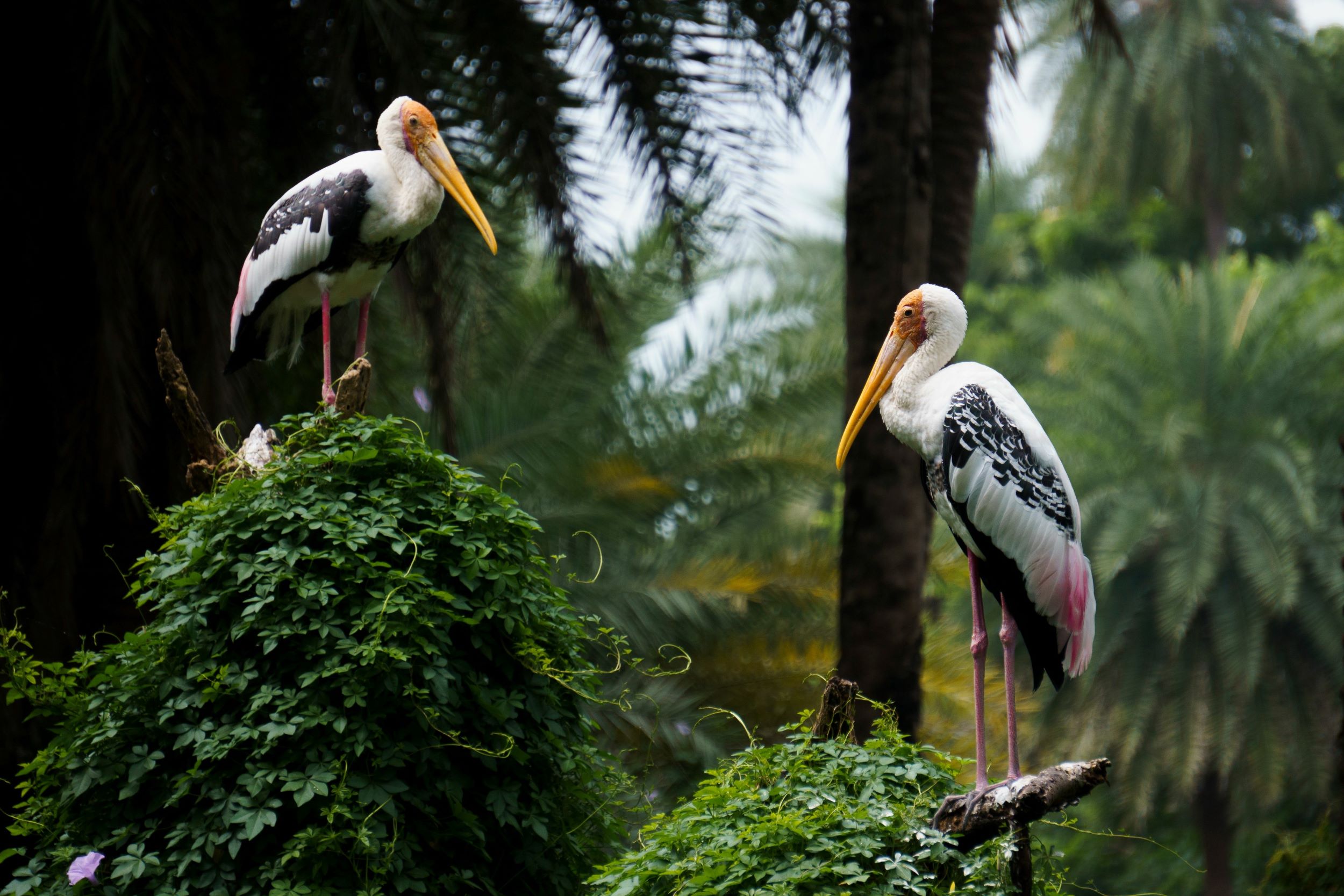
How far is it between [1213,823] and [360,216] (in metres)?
16.4

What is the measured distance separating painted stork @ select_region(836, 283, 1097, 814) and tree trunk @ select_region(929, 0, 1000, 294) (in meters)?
2.93

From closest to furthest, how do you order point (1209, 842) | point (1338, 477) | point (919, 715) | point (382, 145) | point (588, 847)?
1. point (588, 847)
2. point (382, 145)
3. point (919, 715)
4. point (1338, 477)
5. point (1209, 842)

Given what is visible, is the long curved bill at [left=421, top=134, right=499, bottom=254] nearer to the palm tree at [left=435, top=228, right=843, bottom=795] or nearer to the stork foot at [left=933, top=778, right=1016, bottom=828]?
the stork foot at [left=933, top=778, right=1016, bottom=828]

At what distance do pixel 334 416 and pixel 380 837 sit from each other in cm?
129

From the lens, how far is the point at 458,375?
36.3ft

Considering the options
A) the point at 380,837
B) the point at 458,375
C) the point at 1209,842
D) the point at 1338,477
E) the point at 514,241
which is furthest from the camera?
the point at 1209,842

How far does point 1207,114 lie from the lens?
26.8 m

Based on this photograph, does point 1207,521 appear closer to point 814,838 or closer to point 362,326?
point 362,326

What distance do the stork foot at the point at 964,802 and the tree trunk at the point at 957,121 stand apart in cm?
387

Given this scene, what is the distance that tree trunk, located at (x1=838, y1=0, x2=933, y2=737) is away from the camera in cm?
620

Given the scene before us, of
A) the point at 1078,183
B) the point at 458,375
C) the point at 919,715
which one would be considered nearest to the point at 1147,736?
the point at 458,375

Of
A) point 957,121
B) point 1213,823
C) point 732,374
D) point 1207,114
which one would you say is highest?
point 1207,114

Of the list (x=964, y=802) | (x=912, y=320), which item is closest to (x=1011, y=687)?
(x=964, y=802)

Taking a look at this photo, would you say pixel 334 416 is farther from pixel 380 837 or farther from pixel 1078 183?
pixel 1078 183
